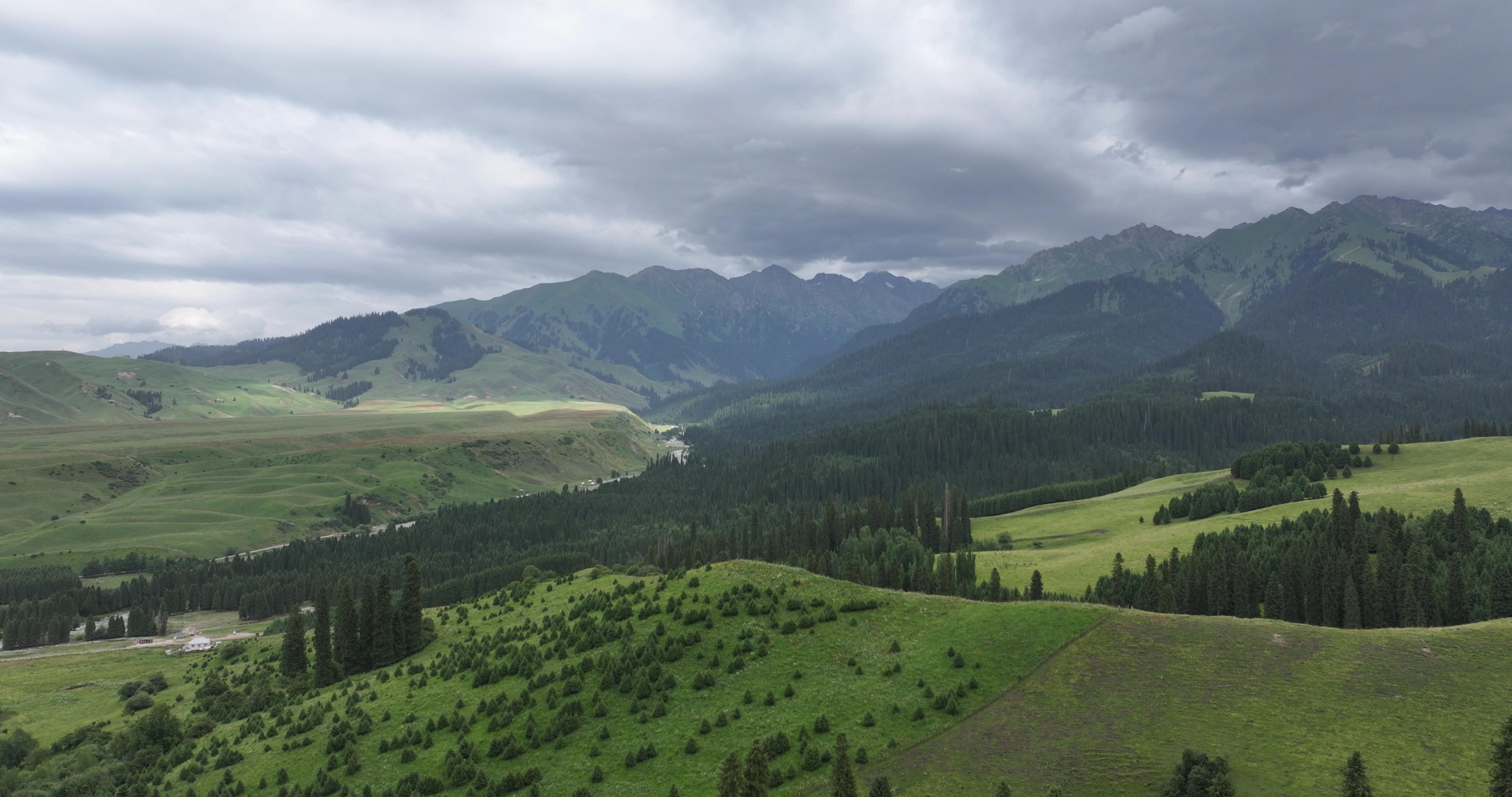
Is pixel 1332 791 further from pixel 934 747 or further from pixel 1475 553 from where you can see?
pixel 1475 553

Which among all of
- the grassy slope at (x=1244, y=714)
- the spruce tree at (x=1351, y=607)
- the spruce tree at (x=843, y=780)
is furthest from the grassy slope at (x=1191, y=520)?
the spruce tree at (x=843, y=780)

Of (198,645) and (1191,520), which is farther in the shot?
(1191,520)

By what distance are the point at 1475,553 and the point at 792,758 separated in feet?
375

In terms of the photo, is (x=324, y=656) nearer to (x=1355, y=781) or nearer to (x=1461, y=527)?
(x=1355, y=781)

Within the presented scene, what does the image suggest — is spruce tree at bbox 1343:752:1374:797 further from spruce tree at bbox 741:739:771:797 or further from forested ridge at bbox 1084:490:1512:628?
forested ridge at bbox 1084:490:1512:628

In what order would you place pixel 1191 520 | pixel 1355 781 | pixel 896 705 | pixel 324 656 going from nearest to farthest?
1. pixel 1355 781
2. pixel 896 705
3. pixel 324 656
4. pixel 1191 520

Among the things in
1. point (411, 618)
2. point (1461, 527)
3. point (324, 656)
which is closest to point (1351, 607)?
point (1461, 527)

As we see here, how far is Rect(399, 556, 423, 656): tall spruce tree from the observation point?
83312 mm

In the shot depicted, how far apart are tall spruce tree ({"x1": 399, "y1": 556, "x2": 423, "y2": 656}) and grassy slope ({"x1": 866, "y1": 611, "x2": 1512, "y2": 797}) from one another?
61.2 meters

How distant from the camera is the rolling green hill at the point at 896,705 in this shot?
4388 centimetres

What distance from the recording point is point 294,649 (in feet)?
299

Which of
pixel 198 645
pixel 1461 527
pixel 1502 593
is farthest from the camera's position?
pixel 198 645

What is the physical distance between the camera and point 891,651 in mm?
58344

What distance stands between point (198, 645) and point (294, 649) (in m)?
78.6
